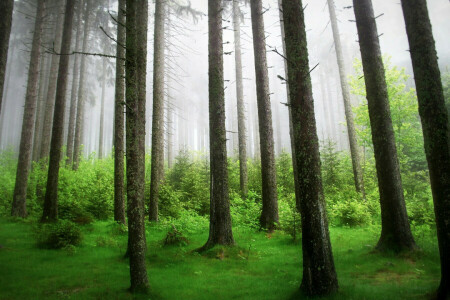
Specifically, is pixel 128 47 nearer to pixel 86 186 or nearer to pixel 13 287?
pixel 13 287

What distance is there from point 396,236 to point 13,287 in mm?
8570

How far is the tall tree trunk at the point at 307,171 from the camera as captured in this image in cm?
434

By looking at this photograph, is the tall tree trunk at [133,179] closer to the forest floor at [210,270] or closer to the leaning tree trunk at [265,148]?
the forest floor at [210,270]

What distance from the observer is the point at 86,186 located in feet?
41.5

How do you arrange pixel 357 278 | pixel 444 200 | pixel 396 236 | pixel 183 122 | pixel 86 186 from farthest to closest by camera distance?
pixel 183 122 < pixel 86 186 < pixel 396 236 < pixel 357 278 < pixel 444 200

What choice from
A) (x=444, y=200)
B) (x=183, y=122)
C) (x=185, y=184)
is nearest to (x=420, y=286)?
(x=444, y=200)

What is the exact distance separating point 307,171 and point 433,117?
2.22 meters

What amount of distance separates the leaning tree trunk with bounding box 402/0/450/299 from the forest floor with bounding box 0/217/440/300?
1.16m

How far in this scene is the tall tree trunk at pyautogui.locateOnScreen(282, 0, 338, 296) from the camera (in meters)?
4.34

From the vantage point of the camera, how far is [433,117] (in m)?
4.16

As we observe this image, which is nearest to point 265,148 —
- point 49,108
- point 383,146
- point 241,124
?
point 383,146

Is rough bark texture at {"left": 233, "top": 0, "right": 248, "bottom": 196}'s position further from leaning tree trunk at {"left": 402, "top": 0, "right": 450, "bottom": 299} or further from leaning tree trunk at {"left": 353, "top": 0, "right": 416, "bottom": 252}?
leaning tree trunk at {"left": 402, "top": 0, "right": 450, "bottom": 299}

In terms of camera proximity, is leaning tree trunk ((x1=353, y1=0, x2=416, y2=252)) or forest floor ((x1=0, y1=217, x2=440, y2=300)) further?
leaning tree trunk ((x1=353, y1=0, x2=416, y2=252))

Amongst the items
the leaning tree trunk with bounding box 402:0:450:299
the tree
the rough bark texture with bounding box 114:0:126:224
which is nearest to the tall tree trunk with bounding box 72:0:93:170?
the rough bark texture with bounding box 114:0:126:224
